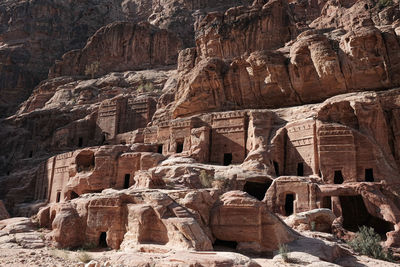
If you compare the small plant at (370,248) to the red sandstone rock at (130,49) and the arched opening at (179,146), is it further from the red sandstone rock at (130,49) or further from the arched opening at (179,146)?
the red sandstone rock at (130,49)

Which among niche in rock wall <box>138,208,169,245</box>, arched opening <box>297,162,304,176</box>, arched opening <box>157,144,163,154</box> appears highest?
arched opening <box>157,144,163,154</box>

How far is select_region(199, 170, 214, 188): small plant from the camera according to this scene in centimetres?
2552

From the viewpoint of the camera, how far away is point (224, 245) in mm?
19219

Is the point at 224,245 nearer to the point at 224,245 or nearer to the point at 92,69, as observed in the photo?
the point at 224,245

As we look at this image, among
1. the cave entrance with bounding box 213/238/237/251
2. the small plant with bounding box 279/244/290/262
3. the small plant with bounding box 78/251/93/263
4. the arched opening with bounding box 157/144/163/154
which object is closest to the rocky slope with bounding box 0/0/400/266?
the cave entrance with bounding box 213/238/237/251

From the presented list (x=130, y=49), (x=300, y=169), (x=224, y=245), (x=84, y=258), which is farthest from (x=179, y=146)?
(x=130, y=49)

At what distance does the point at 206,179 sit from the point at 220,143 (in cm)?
716

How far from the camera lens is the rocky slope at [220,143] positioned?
1880 cm

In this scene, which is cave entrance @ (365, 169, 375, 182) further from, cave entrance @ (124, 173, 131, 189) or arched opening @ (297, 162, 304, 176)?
cave entrance @ (124, 173, 131, 189)

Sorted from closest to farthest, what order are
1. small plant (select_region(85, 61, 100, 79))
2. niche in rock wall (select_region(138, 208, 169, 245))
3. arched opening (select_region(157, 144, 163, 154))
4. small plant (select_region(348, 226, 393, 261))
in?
niche in rock wall (select_region(138, 208, 169, 245)) < small plant (select_region(348, 226, 393, 261)) < arched opening (select_region(157, 144, 163, 154)) < small plant (select_region(85, 61, 100, 79))

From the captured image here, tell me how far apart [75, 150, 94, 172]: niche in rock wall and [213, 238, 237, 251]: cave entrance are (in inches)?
722

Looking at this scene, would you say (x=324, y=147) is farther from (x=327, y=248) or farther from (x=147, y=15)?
(x=147, y=15)

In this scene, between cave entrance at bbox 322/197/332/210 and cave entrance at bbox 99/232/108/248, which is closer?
cave entrance at bbox 99/232/108/248

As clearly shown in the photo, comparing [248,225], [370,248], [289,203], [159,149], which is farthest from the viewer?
[159,149]
